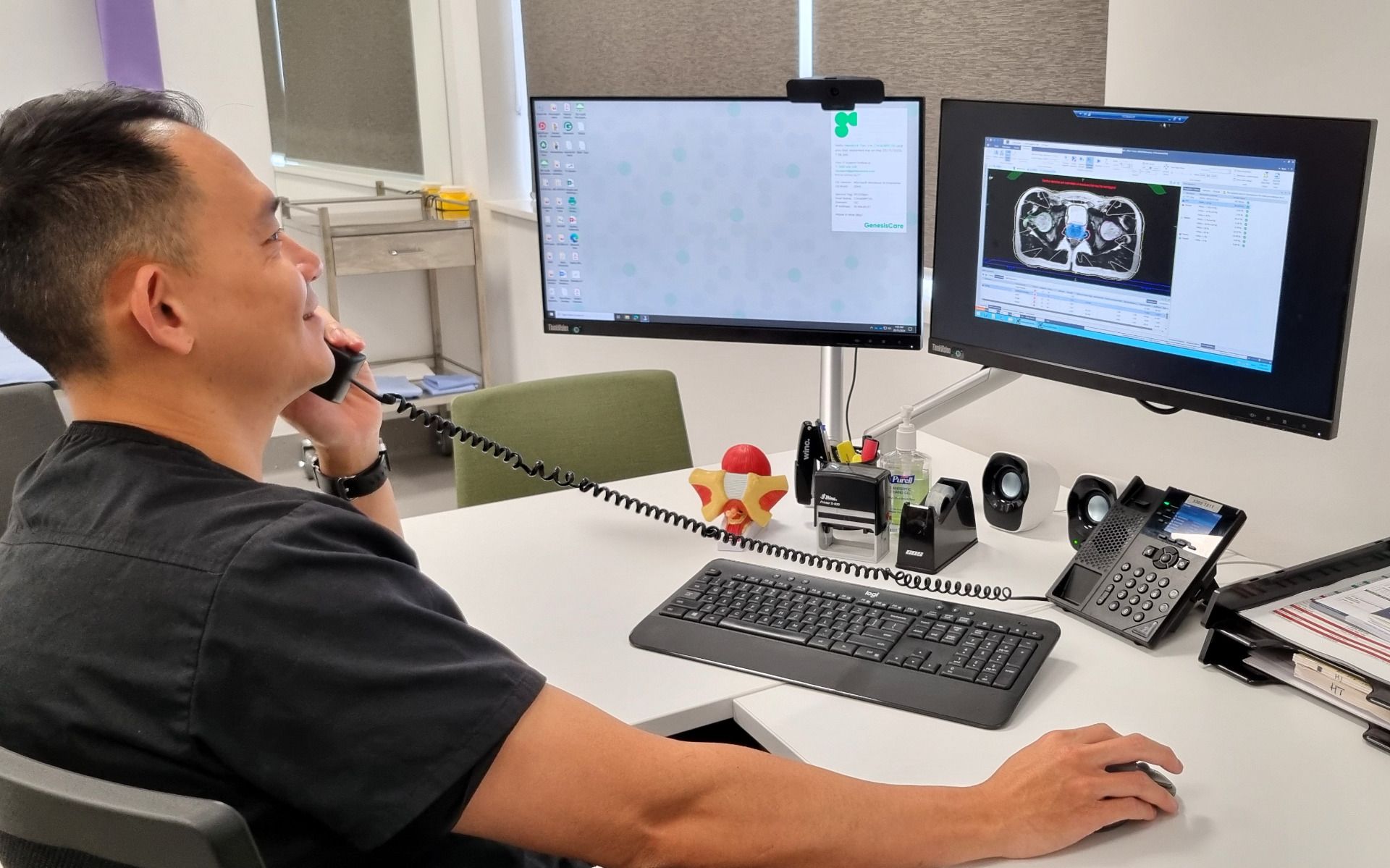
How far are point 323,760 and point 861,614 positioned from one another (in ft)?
2.45

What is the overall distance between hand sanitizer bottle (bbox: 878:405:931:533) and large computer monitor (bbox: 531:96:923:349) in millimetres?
147

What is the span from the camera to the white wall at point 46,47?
12.2 ft

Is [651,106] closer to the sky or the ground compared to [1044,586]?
closer to the sky

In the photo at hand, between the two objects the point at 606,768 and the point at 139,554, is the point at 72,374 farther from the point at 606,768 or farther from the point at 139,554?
the point at 606,768

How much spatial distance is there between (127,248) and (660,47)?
251 centimetres

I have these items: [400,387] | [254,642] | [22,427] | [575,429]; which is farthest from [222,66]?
[254,642]

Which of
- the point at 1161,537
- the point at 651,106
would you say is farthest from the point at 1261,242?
the point at 651,106

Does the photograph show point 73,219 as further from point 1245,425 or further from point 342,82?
Answer: point 342,82

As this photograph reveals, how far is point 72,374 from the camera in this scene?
3.25 ft

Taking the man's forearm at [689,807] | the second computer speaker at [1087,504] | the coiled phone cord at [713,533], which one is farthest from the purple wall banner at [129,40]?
the man's forearm at [689,807]

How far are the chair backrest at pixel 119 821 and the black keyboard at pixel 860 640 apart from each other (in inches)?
28.2

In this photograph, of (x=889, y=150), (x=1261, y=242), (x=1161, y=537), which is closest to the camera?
(x=1261, y=242)

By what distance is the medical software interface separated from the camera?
1.37 metres

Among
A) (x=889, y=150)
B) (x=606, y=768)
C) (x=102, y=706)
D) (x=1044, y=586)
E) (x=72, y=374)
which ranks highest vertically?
(x=889, y=150)
